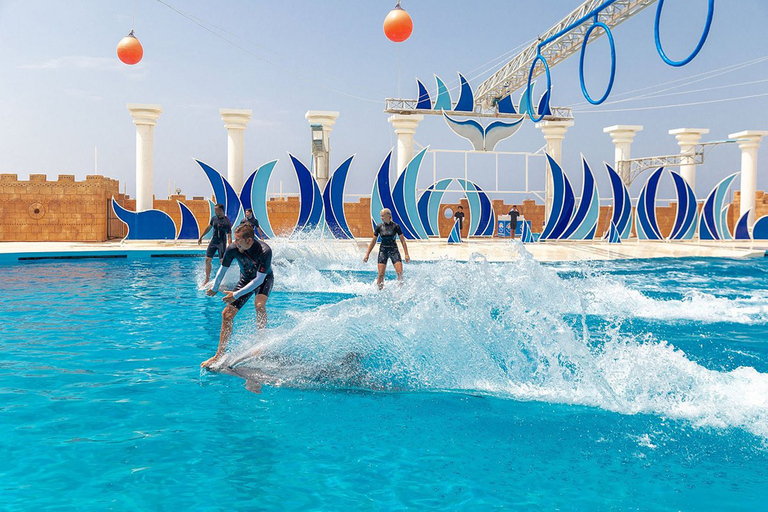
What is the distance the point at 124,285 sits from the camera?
11086mm

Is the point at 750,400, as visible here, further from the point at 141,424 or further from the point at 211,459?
the point at 141,424

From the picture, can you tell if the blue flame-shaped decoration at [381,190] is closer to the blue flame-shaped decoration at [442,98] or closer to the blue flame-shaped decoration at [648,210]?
the blue flame-shaped decoration at [442,98]

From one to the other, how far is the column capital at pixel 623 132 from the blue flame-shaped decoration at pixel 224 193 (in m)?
15.5

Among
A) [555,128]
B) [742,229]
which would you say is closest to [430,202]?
[555,128]

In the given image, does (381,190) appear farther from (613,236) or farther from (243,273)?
(243,273)

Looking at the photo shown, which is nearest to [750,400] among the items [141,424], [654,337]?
[654,337]

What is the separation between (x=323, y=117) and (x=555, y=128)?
9.35m

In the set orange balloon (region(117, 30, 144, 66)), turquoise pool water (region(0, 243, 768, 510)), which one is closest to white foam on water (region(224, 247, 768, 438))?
turquoise pool water (region(0, 243, 768, 510))

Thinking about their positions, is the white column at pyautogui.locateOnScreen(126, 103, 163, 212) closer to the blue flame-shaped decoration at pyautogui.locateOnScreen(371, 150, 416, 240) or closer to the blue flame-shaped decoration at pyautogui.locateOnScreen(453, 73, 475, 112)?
the blue flame-shaped decoration at pyautogui.locateOnScreen(371, 150, 416, 240)

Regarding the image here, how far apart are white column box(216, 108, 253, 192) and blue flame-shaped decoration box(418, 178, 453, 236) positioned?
20.9 ft

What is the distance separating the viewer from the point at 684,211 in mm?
22875

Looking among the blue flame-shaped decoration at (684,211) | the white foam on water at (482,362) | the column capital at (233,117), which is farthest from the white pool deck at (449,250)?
the white foam on water at (482,362)

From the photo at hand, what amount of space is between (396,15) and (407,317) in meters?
7.98

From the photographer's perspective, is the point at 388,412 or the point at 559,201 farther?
the point at 559,201
